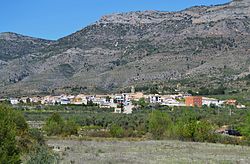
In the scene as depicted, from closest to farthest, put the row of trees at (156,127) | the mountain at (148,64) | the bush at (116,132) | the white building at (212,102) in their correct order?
1. the row of trees at (156,127)
2. the bush at (116,132)
3. the white building at (212,102)
4. the mountain at (148,64)

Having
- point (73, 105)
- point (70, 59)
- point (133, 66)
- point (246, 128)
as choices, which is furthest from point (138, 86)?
point (246, 128)

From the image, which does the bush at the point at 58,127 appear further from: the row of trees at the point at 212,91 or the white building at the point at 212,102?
the row of trees at the point at 212,91

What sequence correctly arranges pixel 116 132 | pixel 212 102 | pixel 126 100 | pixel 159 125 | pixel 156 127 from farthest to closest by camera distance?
pixel 126 100 < pixel 212 102 < pixel 116 132 < pixel 156 127 < pixel 159 125

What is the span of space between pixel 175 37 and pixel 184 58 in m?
27.8

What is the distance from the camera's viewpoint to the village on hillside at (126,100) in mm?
124375

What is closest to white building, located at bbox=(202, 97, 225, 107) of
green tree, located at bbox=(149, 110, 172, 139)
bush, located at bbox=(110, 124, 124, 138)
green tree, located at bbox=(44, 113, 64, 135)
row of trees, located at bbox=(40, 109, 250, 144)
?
row of trees, located at bbox=(40, 109, 250, 144)

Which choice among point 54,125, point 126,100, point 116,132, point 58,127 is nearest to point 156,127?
point 116,132

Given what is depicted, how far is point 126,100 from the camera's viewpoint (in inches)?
5325

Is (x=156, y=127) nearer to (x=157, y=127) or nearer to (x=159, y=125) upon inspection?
(x=157, y=127)

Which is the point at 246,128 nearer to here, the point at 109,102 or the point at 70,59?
the point at 109,102

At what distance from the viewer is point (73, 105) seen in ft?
424

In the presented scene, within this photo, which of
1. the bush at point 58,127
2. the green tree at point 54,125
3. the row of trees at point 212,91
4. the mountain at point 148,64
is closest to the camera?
the green tree at point 54,125

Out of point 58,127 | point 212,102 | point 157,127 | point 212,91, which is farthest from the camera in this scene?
point 212,91

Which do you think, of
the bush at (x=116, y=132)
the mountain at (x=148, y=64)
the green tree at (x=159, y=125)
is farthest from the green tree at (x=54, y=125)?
the mountain at (x=148, y=64)
